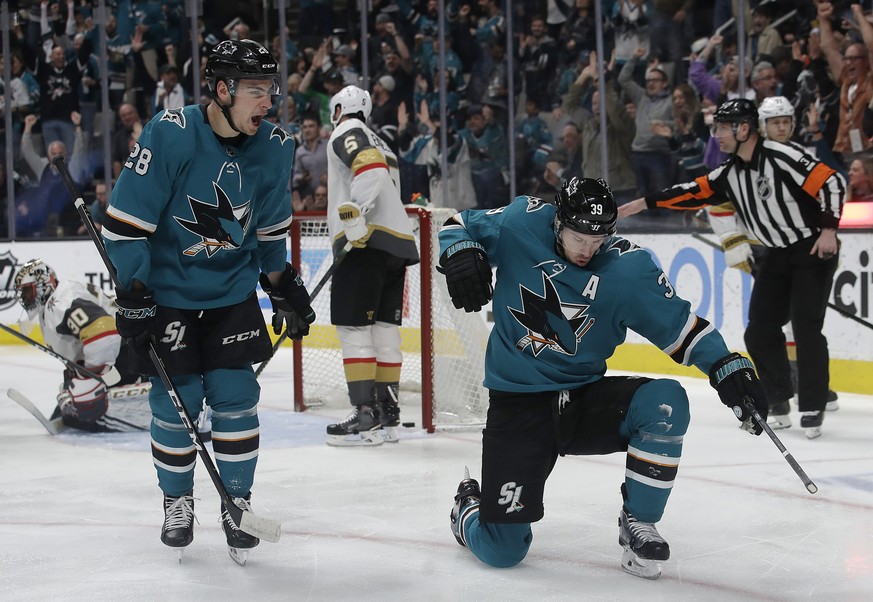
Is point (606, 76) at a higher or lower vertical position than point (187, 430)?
higher

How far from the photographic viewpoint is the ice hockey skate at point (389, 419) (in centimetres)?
372

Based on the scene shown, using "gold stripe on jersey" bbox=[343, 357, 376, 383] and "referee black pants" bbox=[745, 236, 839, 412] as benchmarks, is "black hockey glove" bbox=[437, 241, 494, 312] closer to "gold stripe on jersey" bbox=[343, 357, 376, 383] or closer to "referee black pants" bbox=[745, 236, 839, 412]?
"gold stripe on jersey" bbox=[343, 357, 376, 383]

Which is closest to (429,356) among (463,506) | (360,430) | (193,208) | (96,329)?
(360,430)

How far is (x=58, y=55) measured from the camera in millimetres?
9070

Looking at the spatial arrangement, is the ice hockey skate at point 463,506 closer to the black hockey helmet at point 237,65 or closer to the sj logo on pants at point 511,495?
the sj logo on pants at point 511,495

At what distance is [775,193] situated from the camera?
3.77m

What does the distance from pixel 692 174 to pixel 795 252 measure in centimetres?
242

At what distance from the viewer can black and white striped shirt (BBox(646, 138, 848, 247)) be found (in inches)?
144

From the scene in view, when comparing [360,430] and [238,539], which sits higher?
[238,539]

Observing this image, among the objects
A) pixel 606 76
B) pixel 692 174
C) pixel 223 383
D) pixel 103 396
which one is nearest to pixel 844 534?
pixel 223 383

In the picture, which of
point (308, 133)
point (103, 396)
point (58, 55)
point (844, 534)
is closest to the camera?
point (844, 534)

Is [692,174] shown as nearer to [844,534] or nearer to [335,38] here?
[335,38]

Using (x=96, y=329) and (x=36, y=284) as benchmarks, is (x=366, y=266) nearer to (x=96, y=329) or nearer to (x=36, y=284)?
(x=96, y=329)

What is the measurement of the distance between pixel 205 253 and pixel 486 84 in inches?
212
